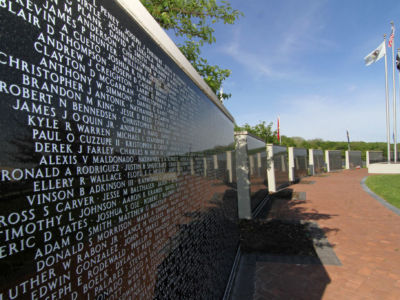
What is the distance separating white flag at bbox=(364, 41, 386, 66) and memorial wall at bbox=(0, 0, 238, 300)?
2925 cm

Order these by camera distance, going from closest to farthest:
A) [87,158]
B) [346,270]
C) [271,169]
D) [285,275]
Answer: [87,158], [285,275], [346,270], [271,169]

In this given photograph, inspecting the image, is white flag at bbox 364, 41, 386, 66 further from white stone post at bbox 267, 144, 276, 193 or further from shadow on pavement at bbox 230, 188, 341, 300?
shadow on pavement at bbox 230, 188, 341, 300

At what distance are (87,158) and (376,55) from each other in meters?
30.8

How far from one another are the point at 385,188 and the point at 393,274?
11947mm

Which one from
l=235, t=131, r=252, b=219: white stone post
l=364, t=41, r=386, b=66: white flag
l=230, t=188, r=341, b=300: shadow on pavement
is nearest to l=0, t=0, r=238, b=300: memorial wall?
l=230, t=188, r=341, b=300: shadow on pavement

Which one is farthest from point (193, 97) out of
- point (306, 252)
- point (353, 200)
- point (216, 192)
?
point (353, 200)

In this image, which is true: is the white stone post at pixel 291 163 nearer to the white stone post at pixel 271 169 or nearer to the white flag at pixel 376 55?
the white stone post at pixel 271 169

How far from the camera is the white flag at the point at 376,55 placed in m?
23.5

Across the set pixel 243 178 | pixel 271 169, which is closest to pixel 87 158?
pixel 243 178

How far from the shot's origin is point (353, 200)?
11.5 meters

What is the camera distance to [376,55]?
78.9 ft

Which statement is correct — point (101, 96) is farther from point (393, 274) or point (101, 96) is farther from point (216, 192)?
point (393, 274)

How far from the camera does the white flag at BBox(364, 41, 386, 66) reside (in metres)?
23.5

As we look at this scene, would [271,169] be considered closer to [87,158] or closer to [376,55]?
[87,158]
